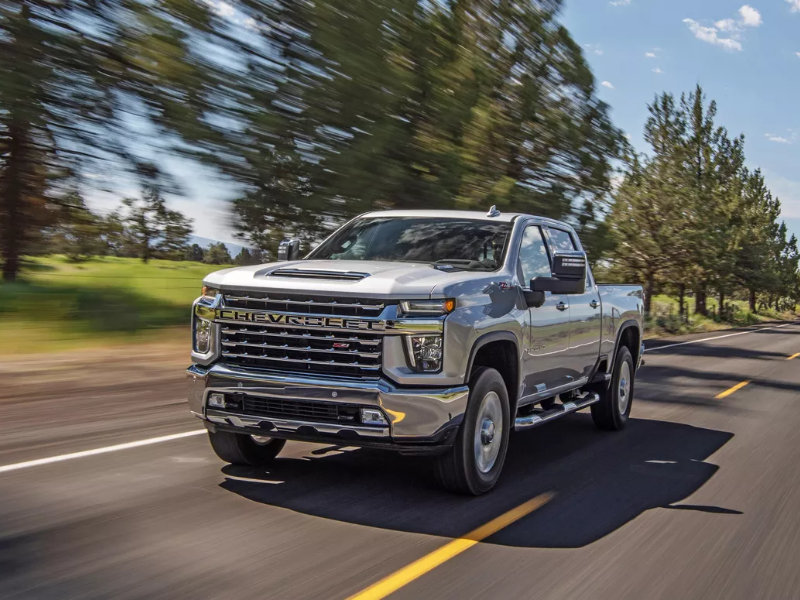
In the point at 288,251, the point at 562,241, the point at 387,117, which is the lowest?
the point at 288,251

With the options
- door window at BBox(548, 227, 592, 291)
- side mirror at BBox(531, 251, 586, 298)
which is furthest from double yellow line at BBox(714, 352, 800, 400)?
side mirror at BBox(531, 251, 586, 298)

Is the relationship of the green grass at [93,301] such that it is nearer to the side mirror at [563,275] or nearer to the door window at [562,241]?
the door window at [562,241]

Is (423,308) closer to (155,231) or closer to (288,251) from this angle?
(288,251)

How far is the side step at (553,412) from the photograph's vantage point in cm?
703

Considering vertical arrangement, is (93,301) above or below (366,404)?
above

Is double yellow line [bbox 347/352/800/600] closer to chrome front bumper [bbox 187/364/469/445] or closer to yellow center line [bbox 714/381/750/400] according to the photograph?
chrome front bumper [bbox 187/364/469/445]

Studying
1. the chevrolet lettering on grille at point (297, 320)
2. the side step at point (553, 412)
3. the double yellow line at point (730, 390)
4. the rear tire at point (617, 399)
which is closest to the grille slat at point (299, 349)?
the chevrolet lettering on grille at point (297, 320)

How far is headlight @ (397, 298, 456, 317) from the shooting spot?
18.9 ft

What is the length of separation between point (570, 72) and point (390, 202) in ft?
26.6

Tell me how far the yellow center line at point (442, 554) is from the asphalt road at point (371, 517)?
23 mm

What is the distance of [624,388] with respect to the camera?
1009 centimetres

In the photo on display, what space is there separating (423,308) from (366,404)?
2.30 feet

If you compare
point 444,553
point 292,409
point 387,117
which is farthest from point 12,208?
point 444,553

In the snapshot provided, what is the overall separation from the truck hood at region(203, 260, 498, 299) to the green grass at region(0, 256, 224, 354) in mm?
8059
